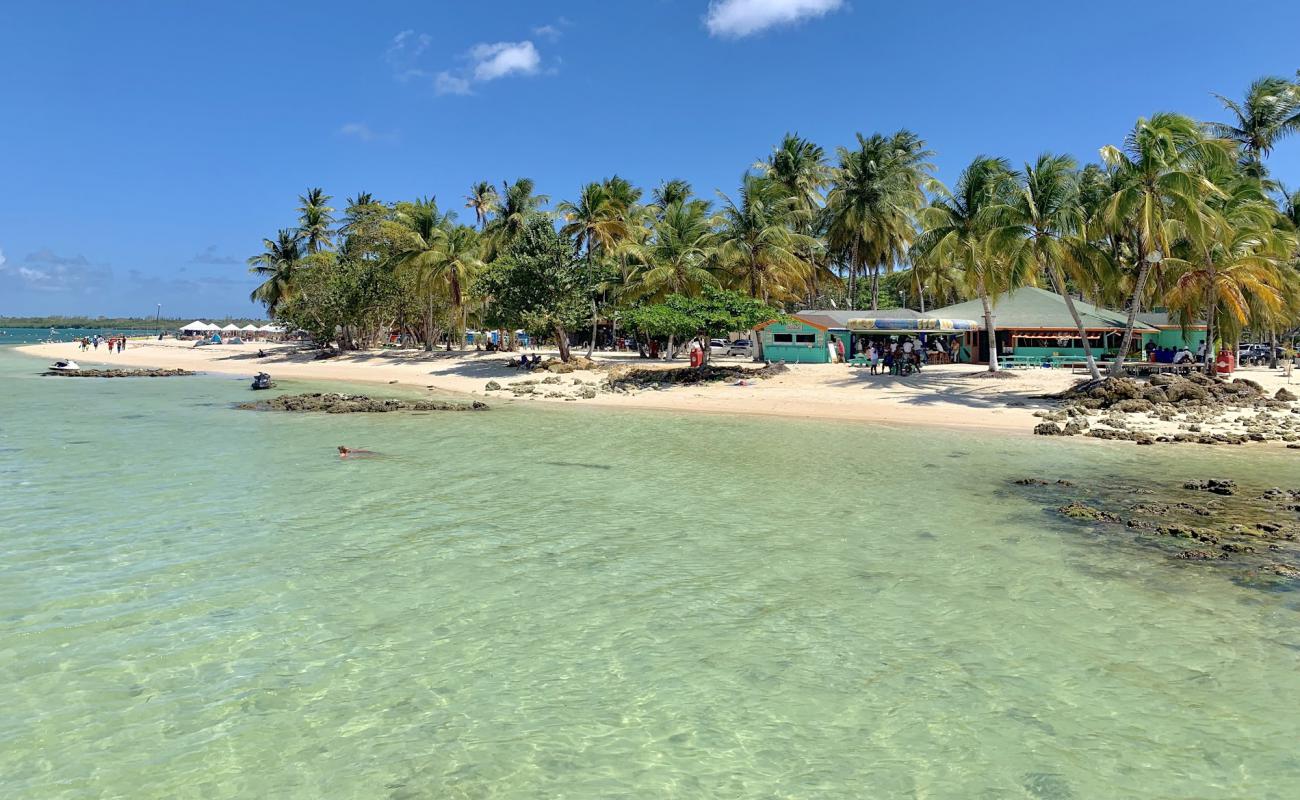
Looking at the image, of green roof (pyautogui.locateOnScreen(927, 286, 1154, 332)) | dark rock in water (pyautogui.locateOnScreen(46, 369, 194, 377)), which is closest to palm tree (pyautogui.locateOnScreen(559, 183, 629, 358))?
green roof (pyautogui.locateOnScreen(927, 286, 1154, 332))

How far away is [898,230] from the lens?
45438 millimetres

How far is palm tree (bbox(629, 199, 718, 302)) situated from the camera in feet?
129

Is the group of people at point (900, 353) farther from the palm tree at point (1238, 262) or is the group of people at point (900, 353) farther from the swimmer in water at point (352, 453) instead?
the swimmer in water at point (352, 453)

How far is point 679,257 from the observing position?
1549 inches

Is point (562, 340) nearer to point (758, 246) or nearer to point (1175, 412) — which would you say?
point (758, 246)

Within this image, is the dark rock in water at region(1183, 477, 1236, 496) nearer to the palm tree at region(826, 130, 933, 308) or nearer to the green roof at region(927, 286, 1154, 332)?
the green roof at region(927, 286, 1154, 332)

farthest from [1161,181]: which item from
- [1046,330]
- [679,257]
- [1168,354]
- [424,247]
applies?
[424,247]

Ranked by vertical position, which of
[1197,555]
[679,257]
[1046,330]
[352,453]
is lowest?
[1197,555]

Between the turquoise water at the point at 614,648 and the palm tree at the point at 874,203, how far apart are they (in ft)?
111

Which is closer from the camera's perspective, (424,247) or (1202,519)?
(1202,519)

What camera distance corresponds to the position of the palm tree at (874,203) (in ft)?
146

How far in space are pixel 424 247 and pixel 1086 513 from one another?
4346 cm

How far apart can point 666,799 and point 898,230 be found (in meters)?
45.1

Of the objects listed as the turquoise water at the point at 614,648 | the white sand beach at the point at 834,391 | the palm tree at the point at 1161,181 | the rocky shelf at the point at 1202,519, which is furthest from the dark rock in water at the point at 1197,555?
the palm tree at the point at 1161,181
